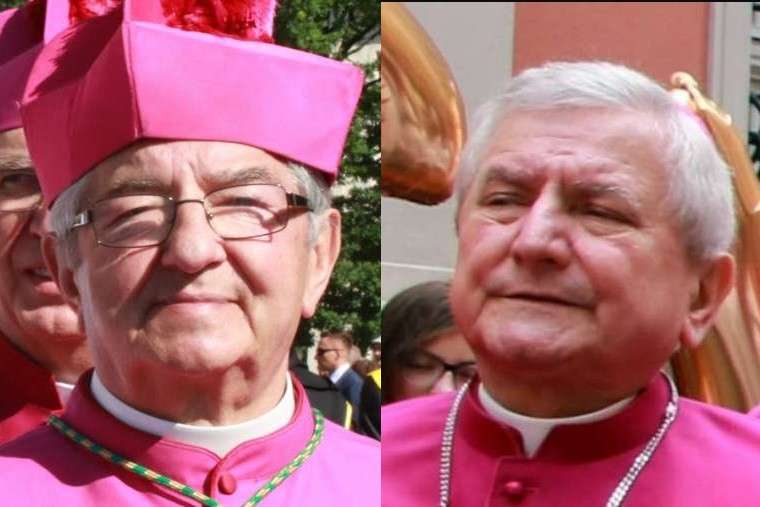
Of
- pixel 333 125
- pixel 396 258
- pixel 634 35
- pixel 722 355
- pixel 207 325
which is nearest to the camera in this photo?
pixel 207 325

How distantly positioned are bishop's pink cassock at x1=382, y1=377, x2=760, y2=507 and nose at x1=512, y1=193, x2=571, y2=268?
0.53ft

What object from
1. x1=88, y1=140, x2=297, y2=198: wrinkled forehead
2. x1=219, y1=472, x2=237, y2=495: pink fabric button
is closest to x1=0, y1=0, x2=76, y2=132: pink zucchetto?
x1=88, y1=140, x2=297, y2=198: wrinkled forehead

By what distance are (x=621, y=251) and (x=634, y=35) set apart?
4.16 m

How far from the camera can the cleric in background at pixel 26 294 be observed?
120 cm

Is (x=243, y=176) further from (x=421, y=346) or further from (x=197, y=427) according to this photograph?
(x=421, y=346)

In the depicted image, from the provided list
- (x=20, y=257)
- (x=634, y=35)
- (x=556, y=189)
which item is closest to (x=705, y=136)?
(x=556, y=189)

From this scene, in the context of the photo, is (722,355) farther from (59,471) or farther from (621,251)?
(59,471)

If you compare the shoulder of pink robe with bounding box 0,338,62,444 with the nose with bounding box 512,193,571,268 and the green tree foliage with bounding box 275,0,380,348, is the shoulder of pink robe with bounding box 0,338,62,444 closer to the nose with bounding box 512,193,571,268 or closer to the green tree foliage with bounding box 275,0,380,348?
the green tree foliage with bounding box 275,0,380,348

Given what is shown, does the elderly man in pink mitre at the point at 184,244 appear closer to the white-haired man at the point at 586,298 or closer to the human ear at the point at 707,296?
the white-haired man at the point at 586,298

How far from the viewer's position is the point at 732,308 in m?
1.61

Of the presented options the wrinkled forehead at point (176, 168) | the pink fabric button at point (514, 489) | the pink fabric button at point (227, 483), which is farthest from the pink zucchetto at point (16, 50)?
the pink fabric button at point (514, 489)

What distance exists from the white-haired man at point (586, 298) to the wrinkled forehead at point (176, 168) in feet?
0.57

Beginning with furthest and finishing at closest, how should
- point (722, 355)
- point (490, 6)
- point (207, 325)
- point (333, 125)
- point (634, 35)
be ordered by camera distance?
point (634, 35)
point (490, 6)
point (722, 355)
point (333, 125)
point (207, 325)

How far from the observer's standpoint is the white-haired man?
108 centimetres
